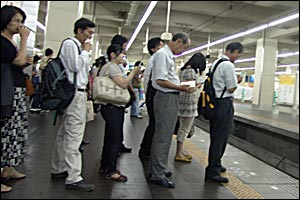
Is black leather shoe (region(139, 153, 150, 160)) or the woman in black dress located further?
black leather shoe (region(139, 153, 150, 160))

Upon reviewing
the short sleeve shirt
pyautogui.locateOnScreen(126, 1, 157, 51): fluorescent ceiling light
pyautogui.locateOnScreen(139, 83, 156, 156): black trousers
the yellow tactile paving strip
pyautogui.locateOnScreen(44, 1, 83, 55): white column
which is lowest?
the yellow tactile paving strip

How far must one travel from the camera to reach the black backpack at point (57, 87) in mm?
2660

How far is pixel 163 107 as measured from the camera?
9.84ft

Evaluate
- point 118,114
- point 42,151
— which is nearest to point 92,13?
point 42,151

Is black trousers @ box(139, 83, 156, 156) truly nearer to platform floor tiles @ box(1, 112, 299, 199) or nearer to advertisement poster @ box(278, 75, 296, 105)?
platform floor tiles @ box(1, 112, 299, 199)

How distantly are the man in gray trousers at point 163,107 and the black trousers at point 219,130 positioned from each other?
448mm

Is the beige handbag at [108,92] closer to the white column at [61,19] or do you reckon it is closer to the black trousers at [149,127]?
the black trousers at [149,127]

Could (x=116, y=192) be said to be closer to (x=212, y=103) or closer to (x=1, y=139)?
(x=1, y=139)

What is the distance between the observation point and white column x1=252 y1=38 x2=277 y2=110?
12008 millimetres

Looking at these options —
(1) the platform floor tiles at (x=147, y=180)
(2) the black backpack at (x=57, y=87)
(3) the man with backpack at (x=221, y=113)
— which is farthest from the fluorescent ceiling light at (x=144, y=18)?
(2) the black backpack at (x=57, y=87)

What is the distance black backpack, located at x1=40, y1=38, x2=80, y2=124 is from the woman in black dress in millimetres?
234

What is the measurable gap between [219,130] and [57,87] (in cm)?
169

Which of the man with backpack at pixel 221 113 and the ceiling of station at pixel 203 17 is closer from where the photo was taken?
the man with backpack at pixel 221 113

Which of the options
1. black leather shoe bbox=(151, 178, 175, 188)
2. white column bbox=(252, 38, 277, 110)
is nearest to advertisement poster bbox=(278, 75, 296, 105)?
black leather shoe bbox=(151, 178, 175, 188)
